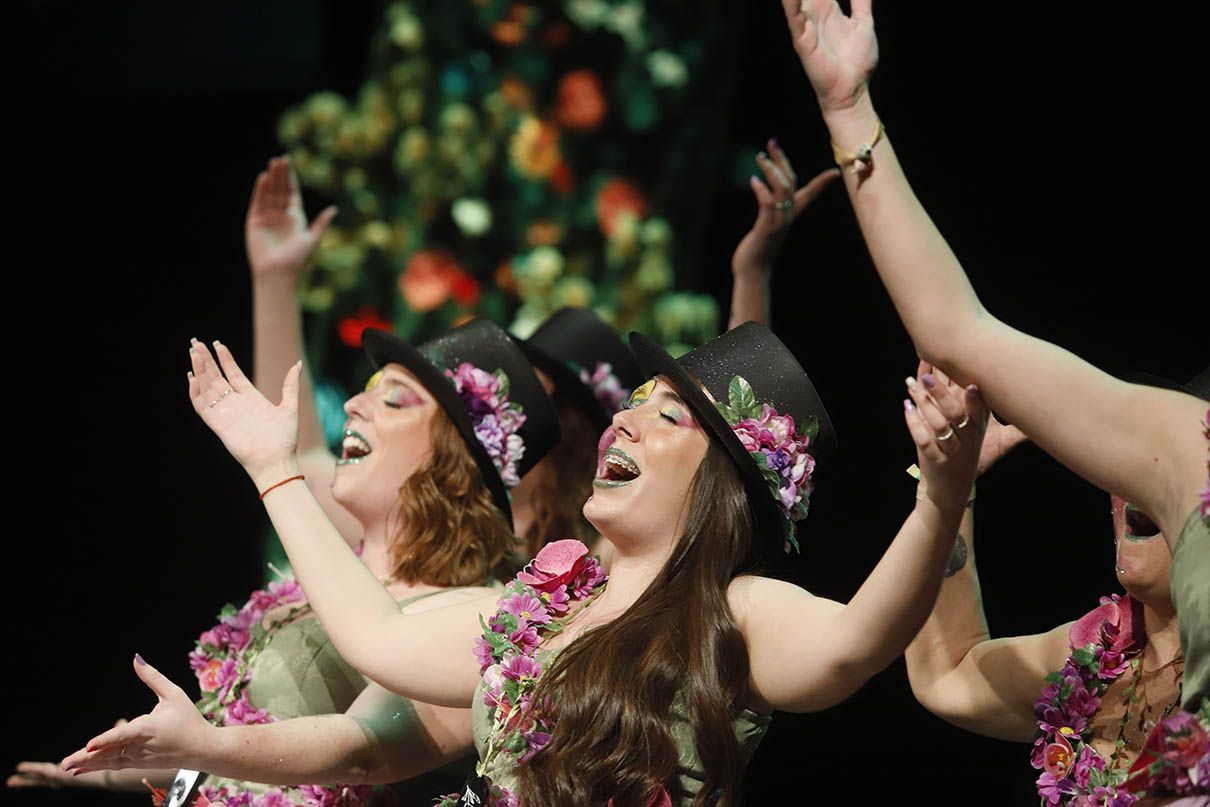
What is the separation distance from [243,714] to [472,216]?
2.19 m

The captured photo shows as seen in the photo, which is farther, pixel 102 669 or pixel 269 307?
pixel 102 669

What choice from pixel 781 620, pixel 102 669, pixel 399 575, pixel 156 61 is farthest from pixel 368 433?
pixel 156 61

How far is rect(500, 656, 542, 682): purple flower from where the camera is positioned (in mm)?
2287

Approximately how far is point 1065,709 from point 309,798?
1397 mm

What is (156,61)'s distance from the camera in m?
5.66

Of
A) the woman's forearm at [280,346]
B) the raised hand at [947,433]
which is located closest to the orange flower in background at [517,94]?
the woman's forearm at [280,346]

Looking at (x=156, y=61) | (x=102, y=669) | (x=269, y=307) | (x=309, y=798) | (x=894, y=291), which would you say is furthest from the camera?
(x=156, y=61)

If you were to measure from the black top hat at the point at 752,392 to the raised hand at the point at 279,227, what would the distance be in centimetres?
136

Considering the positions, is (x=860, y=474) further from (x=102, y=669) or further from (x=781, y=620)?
(x=102, y=669)

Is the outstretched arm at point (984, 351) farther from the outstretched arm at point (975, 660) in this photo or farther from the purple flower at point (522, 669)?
the purple flower at point (522, 669)

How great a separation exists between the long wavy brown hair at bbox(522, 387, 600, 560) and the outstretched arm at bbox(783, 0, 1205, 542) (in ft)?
5.22

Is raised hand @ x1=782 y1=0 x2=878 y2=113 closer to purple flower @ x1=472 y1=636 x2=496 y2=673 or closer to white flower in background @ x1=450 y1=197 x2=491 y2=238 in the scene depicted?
purple flower @ x1=472 y1=636 x2=496 y2=673

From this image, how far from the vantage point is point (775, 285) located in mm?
3990

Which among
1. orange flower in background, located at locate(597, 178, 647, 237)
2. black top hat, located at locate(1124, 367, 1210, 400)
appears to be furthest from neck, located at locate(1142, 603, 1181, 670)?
orange flower in background, located at locate(597, 178, 647, 237)
